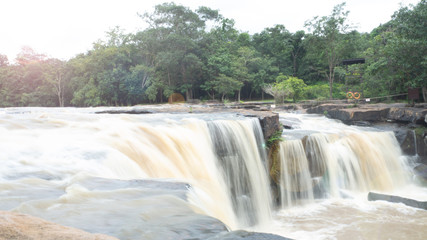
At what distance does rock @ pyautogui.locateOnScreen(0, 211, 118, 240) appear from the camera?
4.73 ft

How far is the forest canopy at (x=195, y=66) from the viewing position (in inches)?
1030

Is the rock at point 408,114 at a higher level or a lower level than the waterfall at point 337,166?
higher

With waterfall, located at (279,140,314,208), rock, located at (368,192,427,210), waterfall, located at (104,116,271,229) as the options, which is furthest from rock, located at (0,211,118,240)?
rock, located at (368,192,427,210)

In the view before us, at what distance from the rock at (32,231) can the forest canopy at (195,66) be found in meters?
19.2

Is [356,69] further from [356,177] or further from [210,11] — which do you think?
[210,11]

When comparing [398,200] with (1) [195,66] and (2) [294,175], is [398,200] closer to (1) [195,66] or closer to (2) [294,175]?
(2) [294,175]

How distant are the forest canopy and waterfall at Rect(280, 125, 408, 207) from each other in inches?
355

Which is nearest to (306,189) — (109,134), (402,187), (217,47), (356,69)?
(402,187)

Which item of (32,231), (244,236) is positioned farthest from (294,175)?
(32,231)

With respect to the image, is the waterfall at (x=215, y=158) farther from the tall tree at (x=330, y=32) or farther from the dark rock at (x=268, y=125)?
the tall tree at (x=330, y=32)

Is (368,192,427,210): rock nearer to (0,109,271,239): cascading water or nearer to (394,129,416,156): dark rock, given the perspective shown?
(0,109,271,239): cascading water

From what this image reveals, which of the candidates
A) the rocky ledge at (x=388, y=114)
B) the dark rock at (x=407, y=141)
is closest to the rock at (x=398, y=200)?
the dark rock at (x=407, y=141)

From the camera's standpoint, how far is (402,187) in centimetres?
961

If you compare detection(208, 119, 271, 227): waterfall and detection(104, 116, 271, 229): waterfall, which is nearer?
detection(104, 116, 271, 229): waterfall
